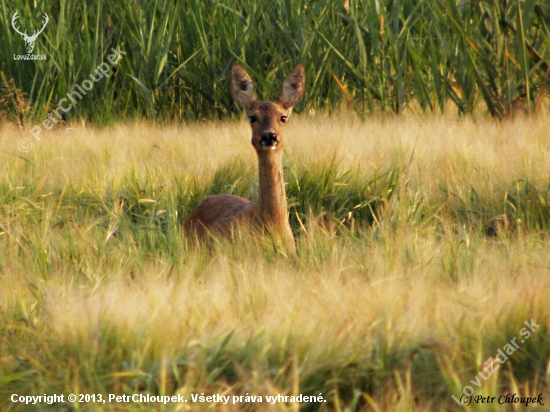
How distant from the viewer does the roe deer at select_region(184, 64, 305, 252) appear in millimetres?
4445

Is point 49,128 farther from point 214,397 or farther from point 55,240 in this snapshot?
point 214,397

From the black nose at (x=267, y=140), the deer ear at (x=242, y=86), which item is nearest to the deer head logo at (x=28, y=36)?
the deer ear at (x=242, y=86)

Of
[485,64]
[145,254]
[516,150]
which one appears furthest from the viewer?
[485,64]

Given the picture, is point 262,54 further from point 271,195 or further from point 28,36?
point 271,195

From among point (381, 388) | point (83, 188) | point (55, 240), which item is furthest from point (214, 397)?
point (83, 188)

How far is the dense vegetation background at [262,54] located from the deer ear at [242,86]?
2.61 meters

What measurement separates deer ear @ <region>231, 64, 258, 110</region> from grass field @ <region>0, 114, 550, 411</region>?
0.55 m

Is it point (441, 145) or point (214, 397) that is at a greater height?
point (441, 145)

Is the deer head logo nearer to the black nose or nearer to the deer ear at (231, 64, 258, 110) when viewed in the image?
the deer ear at (231, 64, 258, 110)

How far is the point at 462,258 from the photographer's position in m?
3.76

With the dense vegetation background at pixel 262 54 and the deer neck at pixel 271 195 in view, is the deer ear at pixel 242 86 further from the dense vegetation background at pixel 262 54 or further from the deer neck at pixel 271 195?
the dense vegetation background at pixel 262 54

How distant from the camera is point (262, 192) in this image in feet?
14.8

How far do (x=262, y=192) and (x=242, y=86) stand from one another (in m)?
0.94

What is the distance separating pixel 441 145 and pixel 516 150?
553 millimetres
